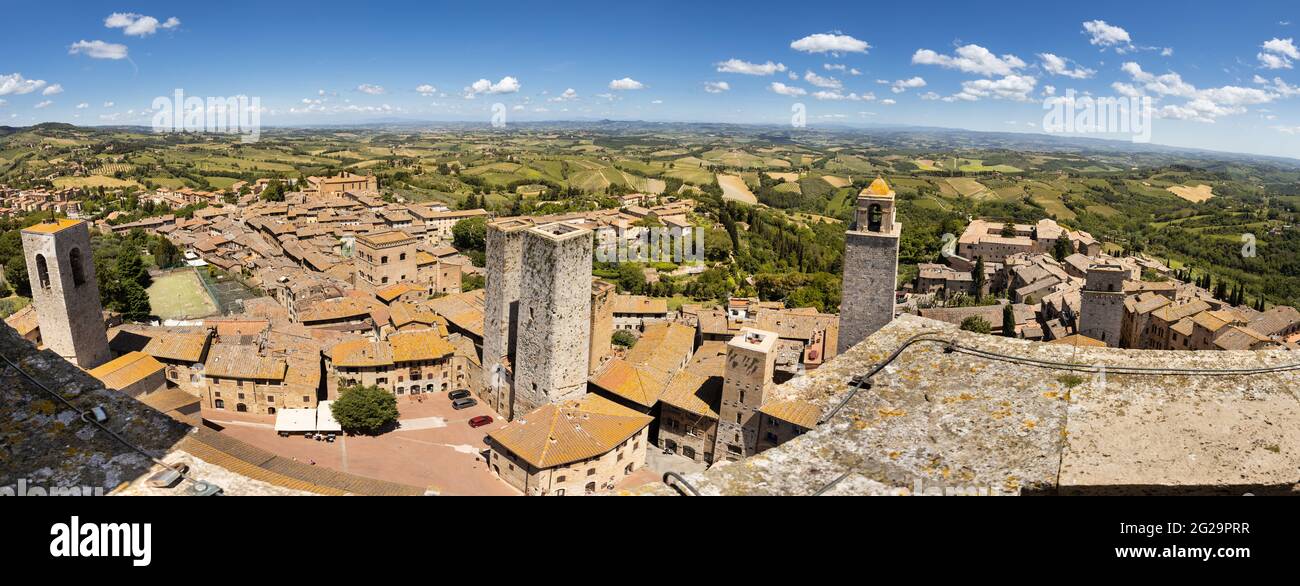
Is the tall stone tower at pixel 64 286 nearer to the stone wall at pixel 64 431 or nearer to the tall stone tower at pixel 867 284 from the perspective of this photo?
the stone wall at pixel 64 431

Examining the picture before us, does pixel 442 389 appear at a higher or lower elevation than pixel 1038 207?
lower

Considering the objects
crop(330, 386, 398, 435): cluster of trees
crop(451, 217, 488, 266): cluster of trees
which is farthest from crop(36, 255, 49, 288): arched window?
crop(451, 217, 488, 266): cluster of trees

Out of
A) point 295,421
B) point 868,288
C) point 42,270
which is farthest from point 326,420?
point 868,288

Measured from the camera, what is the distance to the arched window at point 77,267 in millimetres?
25291

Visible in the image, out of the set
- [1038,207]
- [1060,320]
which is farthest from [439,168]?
[1060,320]

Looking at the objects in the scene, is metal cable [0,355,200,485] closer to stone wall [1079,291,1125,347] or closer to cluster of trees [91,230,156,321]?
cluster of trees [91,230,156,321]

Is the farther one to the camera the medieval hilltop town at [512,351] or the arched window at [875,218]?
the medieval hilltop town at [512,351]

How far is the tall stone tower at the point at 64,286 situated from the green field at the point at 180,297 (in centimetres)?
1606

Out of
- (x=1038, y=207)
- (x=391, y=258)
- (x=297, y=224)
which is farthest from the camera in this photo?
(x=1038, y=207)

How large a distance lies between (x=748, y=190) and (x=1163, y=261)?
7061cm

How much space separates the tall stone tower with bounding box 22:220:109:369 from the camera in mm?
24453

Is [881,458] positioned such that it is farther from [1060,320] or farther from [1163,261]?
[1163,261]

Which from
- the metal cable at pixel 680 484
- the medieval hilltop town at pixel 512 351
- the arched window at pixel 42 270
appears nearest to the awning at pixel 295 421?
the medieval hilltop town at pixel 512 351
